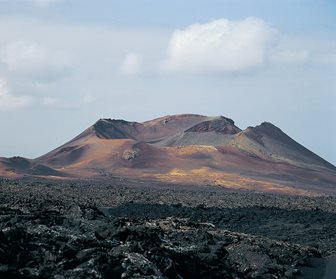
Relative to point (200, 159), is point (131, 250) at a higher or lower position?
lower

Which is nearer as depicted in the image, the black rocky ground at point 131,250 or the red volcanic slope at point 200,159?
the black rocky ground at point 131,250

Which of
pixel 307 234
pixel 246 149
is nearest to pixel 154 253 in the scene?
pixel 307 234

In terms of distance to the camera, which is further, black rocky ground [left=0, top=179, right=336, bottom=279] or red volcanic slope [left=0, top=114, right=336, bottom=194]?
red volcanic slope [left=0, top=114, right=336, bottom=194]

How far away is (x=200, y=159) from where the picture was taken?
81.7 meters

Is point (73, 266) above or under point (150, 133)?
under

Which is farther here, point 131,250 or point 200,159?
point 200,159

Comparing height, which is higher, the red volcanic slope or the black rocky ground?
the red volcanic slope

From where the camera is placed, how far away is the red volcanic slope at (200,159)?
237 ft

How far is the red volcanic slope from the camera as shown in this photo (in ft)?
237

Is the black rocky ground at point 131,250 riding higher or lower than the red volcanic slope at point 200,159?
lower

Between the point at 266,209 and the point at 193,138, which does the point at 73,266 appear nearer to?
the point at 266,209

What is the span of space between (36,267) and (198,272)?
337 cm

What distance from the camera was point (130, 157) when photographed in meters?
81.1

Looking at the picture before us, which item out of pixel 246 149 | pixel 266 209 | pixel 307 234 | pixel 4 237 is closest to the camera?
pixel 4 237
